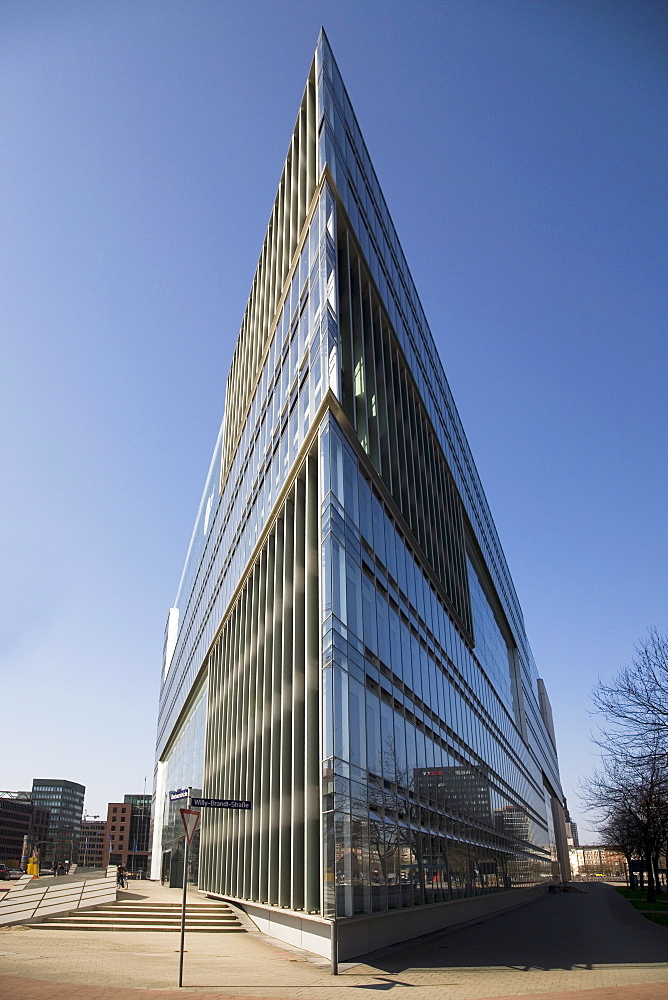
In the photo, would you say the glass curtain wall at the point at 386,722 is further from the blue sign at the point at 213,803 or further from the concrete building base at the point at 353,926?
the blue sign at the point at 213,803

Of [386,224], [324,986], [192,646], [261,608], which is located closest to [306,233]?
[386,224]

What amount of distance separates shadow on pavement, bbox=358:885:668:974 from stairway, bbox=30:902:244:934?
21.5 ft

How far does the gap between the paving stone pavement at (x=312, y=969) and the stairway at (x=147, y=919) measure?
0.92m

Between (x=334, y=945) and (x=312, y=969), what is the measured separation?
65cm

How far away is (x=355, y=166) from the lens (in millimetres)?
28594

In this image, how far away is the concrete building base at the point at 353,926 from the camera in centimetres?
1633

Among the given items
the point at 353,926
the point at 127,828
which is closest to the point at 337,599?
the point at 353,926

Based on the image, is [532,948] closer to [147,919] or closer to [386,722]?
[386,722]

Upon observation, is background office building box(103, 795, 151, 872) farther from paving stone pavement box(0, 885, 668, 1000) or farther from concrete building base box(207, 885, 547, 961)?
paving stone pavement box(0, 885, 668, 1000)

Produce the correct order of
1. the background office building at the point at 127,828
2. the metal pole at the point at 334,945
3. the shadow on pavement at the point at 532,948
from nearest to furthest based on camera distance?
1. the metal pole at the point at 334,945
2. the shadow on pavement at the point at 532,948
3. the background office building at the point at 127,828

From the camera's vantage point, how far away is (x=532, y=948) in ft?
65.7

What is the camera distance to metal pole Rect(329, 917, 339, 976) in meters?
14.6

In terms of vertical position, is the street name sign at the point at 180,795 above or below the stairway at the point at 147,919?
above

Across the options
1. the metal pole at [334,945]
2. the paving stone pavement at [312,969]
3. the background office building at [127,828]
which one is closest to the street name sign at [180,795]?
the paving stone pavement at [312,969]
